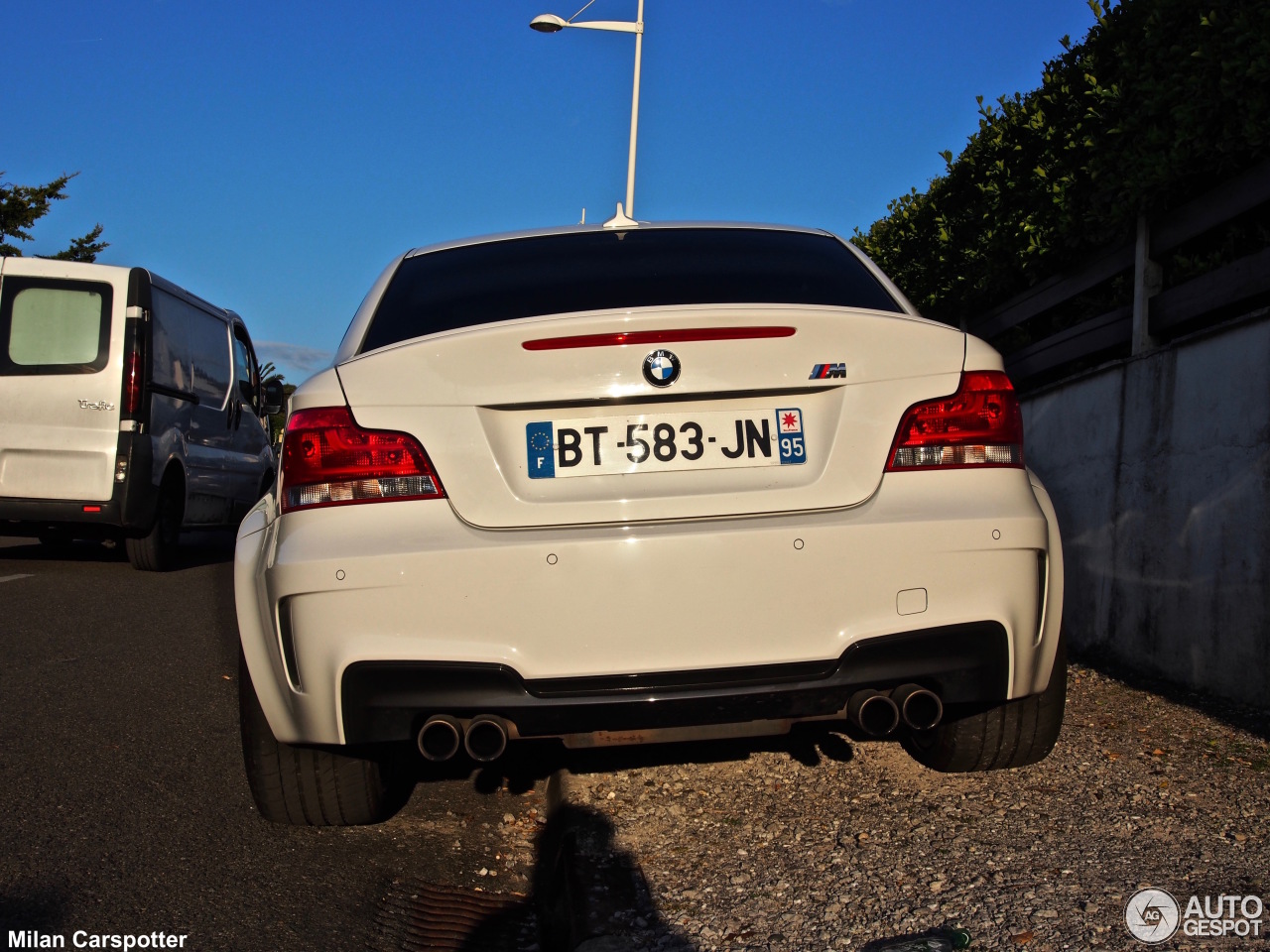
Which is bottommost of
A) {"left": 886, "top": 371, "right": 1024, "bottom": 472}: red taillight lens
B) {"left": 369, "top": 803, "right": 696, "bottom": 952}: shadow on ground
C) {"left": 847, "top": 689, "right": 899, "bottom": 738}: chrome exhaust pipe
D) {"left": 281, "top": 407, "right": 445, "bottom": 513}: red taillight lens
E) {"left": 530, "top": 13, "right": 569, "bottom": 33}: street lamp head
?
{"left": 369, "top": 803, "right": 696, "bottom": 952}: shadow on ground

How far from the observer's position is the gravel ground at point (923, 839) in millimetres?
2682

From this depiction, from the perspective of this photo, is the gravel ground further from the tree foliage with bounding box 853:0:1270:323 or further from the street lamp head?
the street lamp head

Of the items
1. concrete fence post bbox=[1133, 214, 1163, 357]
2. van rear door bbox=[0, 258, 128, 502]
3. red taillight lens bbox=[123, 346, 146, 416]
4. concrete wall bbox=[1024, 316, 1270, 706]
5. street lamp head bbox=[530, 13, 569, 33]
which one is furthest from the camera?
street lamp head bbox=[530, 13, 569, 33]

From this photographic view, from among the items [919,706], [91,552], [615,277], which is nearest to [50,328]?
[91,552]

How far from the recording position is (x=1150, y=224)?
19.6 feet

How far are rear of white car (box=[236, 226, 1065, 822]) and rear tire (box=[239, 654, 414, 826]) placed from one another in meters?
0.24

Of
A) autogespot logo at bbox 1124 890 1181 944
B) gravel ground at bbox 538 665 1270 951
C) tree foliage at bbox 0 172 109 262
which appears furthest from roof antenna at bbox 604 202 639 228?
tree foliage at bbox 0 172 109 262

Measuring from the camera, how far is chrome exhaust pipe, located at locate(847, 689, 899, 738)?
291 cm

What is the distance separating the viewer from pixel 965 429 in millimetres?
3012

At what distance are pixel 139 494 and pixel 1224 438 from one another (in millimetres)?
7750

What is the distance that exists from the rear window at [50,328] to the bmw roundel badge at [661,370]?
7699mm

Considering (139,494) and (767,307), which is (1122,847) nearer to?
(767,307)

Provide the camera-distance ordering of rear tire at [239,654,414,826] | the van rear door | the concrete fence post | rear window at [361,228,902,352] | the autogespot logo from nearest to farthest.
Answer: the autogespot logo < rear tire at [239,654,414,826] < rear window at [361,228,902,352] < the concrete fence post < the van rear door

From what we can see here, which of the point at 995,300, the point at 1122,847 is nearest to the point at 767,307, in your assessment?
the point at 1122,847
